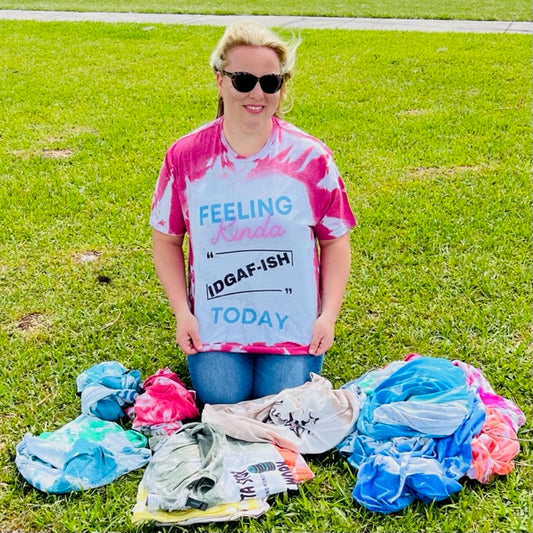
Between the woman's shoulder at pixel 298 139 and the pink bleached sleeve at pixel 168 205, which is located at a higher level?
the woman's shoulder at pixel 298 139

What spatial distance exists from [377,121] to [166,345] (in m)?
3.80

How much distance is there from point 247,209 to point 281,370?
2.14 feet

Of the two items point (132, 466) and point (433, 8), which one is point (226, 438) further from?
point (433, 8)

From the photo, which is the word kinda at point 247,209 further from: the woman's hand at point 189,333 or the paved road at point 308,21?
the paved road at point 308,21

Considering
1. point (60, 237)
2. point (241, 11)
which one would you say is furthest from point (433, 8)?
point (60, 237)

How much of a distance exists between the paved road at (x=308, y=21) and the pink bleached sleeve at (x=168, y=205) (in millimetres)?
9435

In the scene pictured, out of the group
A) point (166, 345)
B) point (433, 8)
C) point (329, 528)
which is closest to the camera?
point (329, 528)

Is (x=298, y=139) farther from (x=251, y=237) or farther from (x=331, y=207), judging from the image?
(x=251, y=237)

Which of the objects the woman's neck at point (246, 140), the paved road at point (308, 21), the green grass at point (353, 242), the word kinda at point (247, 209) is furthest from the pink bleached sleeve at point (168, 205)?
the paved road at point (308, 21)

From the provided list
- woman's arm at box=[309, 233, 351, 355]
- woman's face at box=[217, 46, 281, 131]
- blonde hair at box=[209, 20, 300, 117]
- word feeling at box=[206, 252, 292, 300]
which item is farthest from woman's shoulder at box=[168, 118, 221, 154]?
woman's arm at box=[309, 233, 351, 355]

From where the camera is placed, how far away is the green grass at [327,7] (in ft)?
44.2

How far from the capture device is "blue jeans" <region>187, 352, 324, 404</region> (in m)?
2.90

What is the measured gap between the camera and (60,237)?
14.8ft

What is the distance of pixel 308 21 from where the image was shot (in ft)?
42.9
